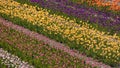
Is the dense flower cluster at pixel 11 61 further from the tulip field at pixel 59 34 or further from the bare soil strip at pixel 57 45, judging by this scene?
the bare soil strip at pixel 57 45

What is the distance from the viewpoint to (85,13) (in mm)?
26312

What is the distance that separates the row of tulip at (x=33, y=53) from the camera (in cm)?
1402

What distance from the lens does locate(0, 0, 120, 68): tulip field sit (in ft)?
48.5

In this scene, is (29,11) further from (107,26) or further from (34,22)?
(107,26)

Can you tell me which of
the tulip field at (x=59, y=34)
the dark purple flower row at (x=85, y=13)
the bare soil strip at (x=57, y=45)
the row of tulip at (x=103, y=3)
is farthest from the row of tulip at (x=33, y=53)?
the row of tulip at (x=103, y=3)

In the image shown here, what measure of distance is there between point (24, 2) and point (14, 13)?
165 inches

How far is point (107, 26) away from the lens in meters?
24.5

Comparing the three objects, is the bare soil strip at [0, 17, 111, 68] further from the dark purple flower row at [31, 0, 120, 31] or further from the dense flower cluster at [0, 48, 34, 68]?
the dark purple flower row at [31, 0, 120, 31]

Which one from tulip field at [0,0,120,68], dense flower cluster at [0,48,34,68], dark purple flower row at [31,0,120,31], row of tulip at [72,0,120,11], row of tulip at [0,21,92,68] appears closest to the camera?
dense flower cluster at [0,48,34,68]

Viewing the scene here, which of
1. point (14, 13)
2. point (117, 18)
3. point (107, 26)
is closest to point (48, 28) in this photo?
point (14, 13)

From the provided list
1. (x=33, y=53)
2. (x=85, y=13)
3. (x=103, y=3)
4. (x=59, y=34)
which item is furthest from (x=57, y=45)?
(x=103, y=3)

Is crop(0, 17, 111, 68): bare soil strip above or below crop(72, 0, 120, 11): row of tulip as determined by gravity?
above

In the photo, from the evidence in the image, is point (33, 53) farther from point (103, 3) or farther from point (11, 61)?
point (103, 3)

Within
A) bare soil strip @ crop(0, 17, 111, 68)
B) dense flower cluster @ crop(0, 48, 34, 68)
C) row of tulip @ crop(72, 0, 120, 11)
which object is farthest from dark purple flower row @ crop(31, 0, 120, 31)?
dense flower cluster @ crop(0, 48, 34, 68)
